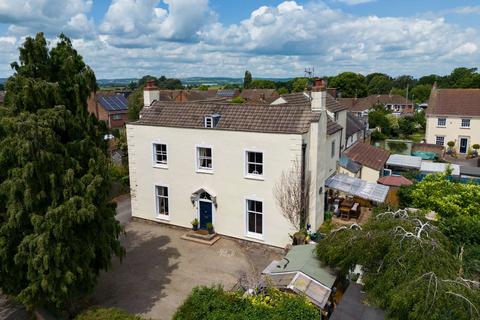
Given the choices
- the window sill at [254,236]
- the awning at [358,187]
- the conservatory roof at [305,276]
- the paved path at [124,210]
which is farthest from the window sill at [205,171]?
the conservatory roof at [305,276]

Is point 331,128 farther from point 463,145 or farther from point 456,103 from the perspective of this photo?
point 456,103

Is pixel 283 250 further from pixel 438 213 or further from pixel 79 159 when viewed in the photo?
pixel 79 159

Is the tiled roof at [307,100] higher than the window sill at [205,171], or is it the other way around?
the tiled roof at [307,100]

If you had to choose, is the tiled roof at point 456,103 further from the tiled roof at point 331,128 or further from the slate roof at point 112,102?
the slate roof at point 112,102

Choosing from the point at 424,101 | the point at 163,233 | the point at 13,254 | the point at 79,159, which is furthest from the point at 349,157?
the point at 424,101

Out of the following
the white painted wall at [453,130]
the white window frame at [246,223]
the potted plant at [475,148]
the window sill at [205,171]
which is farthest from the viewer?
the white painted wall at [453,130]

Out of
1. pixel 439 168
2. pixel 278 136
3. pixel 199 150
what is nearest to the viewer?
pixel 278 136

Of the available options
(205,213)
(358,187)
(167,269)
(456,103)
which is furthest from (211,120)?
(456,103)
